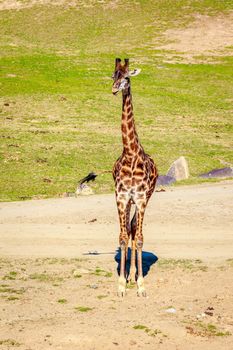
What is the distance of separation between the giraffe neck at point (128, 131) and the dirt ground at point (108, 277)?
353cm

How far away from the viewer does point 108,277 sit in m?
18.7

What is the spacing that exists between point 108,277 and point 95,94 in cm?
3967

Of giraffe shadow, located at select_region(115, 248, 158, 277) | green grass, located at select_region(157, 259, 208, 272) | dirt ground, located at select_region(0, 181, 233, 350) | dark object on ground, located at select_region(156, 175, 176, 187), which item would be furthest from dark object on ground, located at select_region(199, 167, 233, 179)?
green grass, located at select_region(157, 259, 208, 272)

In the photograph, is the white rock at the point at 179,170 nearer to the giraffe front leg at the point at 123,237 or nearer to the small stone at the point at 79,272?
the small stone at the point at 79,272

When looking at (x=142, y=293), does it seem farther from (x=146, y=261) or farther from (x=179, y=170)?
(x=179, y=170)

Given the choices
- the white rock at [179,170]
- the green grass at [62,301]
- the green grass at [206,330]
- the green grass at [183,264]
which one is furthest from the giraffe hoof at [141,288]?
the white rock at [179,170]

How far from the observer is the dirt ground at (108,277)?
46.9 ft

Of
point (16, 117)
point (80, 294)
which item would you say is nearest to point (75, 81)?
point (16, 117)

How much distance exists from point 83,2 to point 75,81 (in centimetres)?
3572

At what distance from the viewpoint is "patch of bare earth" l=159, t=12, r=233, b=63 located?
249ft

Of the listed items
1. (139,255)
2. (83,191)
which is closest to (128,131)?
(139,255)

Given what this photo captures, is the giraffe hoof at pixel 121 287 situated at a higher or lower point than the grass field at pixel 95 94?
higher

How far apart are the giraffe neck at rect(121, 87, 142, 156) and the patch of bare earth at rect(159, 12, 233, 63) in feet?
184

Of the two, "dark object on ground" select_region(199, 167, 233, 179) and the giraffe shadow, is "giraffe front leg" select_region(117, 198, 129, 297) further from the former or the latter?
"dark object on ground" select_region(199, 167, 233, 179)
